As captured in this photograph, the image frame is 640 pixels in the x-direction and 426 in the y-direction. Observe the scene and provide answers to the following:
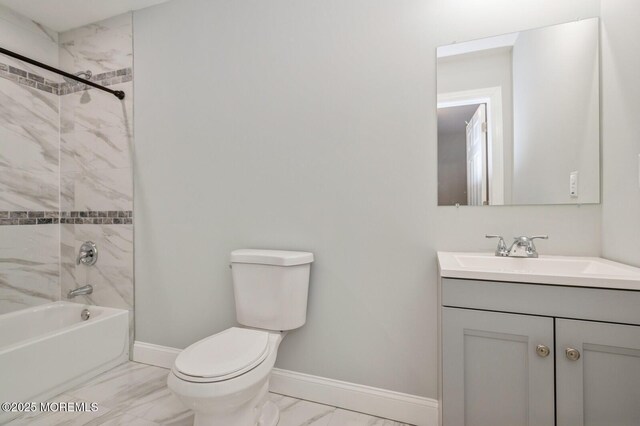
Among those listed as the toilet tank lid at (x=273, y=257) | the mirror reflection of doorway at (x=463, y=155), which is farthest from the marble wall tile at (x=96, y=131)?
the mirror reflection of doorway at (x=463, y=155)

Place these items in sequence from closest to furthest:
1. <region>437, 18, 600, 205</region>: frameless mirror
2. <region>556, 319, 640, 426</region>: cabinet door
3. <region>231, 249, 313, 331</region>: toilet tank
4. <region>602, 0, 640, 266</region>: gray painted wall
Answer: <region>556, 319, 640, 426</region>: cabinet door
<region>602, 0, 640, 266</region>: gray painted wall
<region>437, 18, 600, 205</region>: frameless mirror
<region>231, 249, 313, 331</region>: toilet tank

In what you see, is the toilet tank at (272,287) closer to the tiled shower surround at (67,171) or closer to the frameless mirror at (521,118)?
the frameless mirror at (521,118)

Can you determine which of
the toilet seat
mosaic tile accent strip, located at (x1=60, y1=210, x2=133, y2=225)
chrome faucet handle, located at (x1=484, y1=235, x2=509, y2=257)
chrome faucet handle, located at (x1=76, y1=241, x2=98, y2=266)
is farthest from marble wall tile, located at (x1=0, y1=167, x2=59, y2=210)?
chrome faucet handle, located at (x1=484, y1=235, x2=509, y2=257)

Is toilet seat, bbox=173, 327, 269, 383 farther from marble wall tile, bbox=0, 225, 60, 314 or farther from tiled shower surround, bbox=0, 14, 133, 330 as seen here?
marble wall tile, bbox=0, 225, 60, 314

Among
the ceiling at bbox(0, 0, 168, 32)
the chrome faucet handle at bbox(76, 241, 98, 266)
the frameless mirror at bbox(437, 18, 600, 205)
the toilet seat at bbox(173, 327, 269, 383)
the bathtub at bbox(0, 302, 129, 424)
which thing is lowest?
the bathtub at bbox(0, 302, 129, 424)

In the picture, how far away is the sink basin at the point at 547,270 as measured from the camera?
938 millimetres

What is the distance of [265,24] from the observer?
181cm

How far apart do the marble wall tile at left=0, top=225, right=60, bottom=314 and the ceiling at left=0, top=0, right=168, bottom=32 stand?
1491 millimetres

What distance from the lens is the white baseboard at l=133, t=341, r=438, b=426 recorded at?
1.51 metres

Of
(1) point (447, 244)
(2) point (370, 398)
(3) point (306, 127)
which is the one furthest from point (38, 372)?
(1) point (447, 244)

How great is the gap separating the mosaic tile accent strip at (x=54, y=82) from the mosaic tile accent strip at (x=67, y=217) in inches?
35.8

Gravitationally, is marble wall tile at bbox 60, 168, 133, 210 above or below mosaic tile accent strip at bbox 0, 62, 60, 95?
below

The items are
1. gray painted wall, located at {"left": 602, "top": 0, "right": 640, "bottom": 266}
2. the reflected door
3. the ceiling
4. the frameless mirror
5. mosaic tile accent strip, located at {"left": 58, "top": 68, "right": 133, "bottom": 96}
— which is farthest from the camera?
mosaic tile accent strip, located at {"left": 58, "top": 68, "right": 133, "bottom": 96}

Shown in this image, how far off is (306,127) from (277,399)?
4.98 ft
